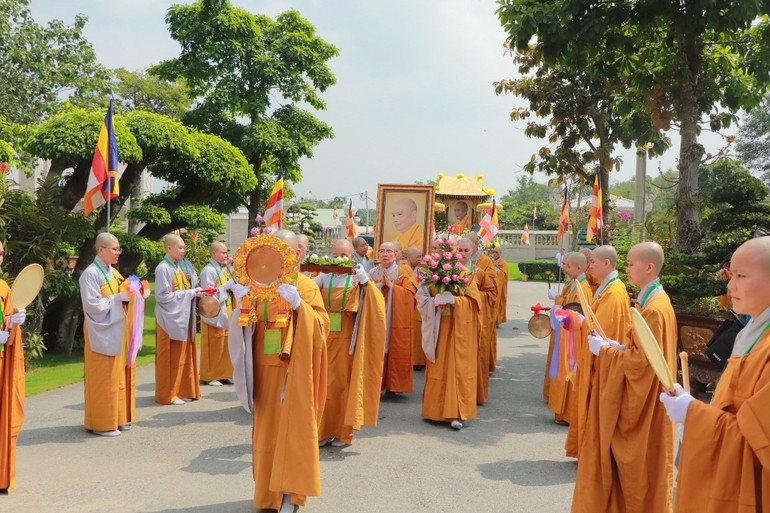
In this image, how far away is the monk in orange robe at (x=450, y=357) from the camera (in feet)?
23.4

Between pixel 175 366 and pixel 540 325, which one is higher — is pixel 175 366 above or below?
below

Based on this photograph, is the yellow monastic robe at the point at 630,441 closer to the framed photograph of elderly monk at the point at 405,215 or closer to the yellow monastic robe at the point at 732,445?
the yellow monastic robe at the point at 732,445

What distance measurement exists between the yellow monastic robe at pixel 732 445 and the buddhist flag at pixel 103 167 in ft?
26.2

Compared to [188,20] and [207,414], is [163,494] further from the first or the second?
[188,20]

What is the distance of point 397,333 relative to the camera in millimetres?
8805

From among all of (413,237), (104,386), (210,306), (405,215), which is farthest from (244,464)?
(405,215)

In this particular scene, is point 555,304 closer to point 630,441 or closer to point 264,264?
point 630,441

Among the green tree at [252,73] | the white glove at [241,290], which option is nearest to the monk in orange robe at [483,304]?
the white glove at [241,290]

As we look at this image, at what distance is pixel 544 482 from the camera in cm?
543

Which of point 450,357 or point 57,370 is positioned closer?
point 450,357

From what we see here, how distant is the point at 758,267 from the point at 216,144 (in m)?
11.1

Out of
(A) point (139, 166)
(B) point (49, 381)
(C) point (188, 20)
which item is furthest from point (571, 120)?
(B) point (49, 381)

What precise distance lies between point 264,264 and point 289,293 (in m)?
0.26

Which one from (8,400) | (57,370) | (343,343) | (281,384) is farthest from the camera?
(57,370)
